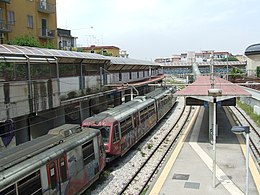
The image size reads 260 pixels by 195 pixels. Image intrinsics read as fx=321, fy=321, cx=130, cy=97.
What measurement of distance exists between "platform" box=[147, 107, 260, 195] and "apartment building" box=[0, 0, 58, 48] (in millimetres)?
17539

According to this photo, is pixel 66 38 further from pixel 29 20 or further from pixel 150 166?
pixel 150 166

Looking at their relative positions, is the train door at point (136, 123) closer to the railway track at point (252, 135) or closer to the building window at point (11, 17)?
the railway track at point (252, 135)

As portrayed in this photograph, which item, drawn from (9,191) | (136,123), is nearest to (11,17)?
(136,123)

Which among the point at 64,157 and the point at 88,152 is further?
the point at 88,152

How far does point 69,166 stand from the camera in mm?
9344

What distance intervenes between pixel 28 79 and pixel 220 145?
10347 millimetres

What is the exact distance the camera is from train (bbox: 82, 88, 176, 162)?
13.5 meters

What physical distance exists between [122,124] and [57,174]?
6314mm

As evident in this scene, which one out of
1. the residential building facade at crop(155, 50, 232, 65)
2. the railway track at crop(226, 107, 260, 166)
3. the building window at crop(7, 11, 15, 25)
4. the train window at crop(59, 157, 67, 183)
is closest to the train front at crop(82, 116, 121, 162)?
the train window at crop(59, 157, 67, 183)

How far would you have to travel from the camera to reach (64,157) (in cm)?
909

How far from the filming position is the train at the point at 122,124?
1350 cm

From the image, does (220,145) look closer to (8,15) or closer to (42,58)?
(42,58)

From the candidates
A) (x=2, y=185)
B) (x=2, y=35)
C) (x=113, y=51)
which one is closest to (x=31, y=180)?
(x=2, y=185)

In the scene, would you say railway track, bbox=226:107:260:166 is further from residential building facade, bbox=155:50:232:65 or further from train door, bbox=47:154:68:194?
train door, bbox=47:154:68:194
